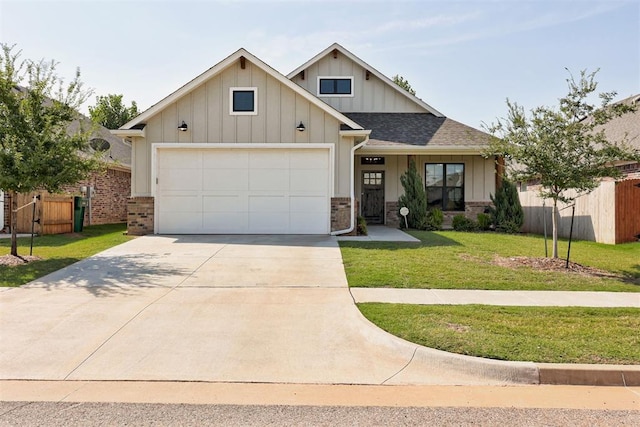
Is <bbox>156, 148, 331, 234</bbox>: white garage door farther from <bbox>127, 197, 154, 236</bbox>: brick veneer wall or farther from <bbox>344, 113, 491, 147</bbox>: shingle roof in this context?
<bbox>344, 113, 491, 147</bbox>: shingle roof

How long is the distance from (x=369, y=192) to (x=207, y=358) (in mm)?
14120

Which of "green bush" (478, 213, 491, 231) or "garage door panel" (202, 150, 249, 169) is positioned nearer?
"garage door panel" (202, 150, 249, 169)

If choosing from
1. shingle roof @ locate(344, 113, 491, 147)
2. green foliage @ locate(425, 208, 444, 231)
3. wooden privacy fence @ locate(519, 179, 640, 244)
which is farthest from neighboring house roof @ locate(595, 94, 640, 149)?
green foliage @ locate(425, 208, 444, 231)

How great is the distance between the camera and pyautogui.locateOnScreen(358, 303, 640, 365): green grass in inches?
175

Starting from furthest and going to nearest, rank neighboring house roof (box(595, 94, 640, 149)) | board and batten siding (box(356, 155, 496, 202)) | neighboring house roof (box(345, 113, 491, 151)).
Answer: board and batten siding (box(356, 155, 496, 202)) → neighboring house roof (box(345, 113, 491, 151)) → neighboring house roof (box(595, 94, 640, 149))

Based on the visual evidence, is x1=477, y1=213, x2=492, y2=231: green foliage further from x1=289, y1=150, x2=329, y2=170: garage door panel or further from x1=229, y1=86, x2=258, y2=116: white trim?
x1=229, y1=86, x2=258, y2=116: white trim

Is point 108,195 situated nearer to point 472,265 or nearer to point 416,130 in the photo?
point 416,130

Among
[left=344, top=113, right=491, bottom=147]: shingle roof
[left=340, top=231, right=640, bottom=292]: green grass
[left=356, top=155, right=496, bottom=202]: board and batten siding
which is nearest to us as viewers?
[left=340, top=231, right=640, bottom=292]: green grass

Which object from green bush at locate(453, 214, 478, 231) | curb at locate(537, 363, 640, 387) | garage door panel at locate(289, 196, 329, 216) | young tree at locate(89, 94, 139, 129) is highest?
young tree at locate(89, 94, 139, 129)

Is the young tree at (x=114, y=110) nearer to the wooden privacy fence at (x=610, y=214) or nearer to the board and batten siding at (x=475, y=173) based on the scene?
the board and batten siding at (x=475, y=173)

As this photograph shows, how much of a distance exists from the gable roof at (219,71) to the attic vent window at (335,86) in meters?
6.31

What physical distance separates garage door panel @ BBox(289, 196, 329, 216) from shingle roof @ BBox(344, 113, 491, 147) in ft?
12.7

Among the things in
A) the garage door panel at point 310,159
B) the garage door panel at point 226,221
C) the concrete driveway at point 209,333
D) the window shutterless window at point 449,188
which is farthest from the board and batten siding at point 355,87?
the concrete driveway at point 209,333

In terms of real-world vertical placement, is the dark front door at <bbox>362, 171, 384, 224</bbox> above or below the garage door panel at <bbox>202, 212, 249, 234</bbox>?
above
